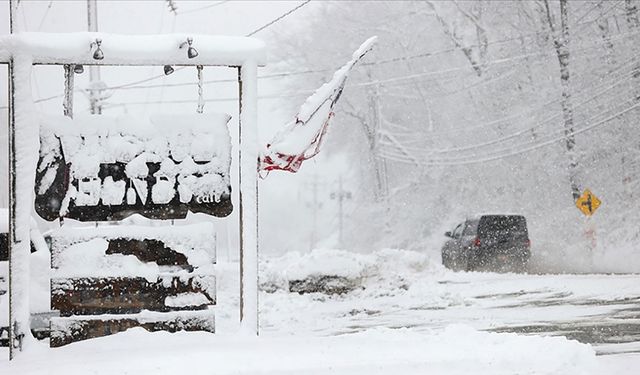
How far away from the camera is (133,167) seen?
959cm

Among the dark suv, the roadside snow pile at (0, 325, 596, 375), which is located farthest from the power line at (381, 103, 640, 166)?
the roadside snow pile at (0, 325, 596, 375)

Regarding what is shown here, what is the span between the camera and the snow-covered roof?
30.3 ft

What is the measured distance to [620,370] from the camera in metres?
9.23

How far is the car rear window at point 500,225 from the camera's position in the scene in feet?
101

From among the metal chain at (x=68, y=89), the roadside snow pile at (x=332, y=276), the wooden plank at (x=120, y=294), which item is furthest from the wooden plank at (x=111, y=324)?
the roadside snow pile at (x=332, y=276)

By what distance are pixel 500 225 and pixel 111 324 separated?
22911 millimetres

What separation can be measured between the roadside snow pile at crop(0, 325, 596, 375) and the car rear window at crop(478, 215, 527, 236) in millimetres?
21645

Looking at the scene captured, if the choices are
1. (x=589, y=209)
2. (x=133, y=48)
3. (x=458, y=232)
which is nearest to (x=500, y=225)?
(x=458, y=232)

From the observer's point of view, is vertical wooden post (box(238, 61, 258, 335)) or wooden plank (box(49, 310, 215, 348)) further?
vertical wooden post (box(238, 61, 258, 335))

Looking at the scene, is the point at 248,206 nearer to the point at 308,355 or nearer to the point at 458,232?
the point at 308,355

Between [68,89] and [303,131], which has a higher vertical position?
[68,89]

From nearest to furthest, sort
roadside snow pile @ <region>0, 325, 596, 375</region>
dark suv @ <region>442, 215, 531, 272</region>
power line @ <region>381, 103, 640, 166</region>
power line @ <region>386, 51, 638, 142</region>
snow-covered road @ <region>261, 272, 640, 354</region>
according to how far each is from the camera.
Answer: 1. roadside snow pile @ <region>0, 325, 596, 375</region>
2. snow-covered road @ <region>261, 272, 640, 354</region>
3. dark suv @ <region>442, 215, 531, 272</region>
4. power line @ <region>386, 51, 638, 142</region>
5. power line @ <region>381, 103, 640, 166</region>

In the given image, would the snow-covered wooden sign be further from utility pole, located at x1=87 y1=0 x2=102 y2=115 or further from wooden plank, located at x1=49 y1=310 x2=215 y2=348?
utility pole, located at x1=87 y1=0 x2=102 y2=115

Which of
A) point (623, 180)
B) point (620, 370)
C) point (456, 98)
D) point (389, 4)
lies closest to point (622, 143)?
point (623, 180)
